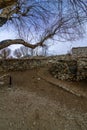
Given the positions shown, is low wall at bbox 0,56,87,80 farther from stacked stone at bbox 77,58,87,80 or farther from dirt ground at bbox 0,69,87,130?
dirt ground at bbox 0,69,87,130

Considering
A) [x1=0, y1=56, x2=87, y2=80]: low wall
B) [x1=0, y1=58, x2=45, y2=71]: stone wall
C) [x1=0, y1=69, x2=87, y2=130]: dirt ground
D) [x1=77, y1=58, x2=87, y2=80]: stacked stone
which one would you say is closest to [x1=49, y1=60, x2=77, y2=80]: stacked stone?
[x1=0, y1=56, x2=87, y2=80]: low wall

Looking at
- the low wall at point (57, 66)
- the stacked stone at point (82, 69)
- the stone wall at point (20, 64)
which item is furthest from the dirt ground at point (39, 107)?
the stone wall at point (20, 64)

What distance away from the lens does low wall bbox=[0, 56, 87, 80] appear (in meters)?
8.56

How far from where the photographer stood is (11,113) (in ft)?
19.5

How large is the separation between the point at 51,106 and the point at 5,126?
5.54 feet

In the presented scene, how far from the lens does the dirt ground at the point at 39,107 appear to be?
5.33 m

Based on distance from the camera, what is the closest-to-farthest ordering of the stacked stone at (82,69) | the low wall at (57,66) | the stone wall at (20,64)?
the stacked stone at (82,69) < the low wall at (57,66) < the stone wall at (20,64)

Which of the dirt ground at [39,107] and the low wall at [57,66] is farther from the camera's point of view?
the low wall at [57,66]

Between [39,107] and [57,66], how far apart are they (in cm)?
305

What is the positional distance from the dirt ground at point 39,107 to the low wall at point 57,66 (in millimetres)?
628

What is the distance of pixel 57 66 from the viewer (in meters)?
9.00

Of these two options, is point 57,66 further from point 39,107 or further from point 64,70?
point 39,107

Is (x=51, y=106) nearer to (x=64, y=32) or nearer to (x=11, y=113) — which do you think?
(x=11, y=113)

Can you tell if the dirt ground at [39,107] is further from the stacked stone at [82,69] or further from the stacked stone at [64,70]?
the stacked stone at [64,70]
